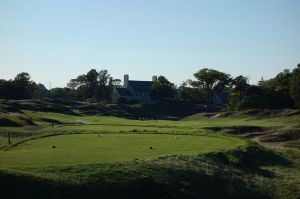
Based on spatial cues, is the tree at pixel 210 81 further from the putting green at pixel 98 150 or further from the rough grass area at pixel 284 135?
the putting green at pixel 98 150

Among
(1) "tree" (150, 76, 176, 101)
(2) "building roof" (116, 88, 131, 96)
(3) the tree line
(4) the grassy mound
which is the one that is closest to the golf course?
(4) the grassy mound

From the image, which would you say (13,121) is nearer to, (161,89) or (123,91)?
(161,89)

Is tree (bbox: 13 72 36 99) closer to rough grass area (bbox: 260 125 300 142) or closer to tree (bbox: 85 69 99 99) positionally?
tree (bbox: 85 69 99 99)

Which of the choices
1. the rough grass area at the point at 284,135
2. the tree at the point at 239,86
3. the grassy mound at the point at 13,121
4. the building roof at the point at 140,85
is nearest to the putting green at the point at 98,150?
the rough grass area at the point at 284,135

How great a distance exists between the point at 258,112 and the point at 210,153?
49589 millimetres

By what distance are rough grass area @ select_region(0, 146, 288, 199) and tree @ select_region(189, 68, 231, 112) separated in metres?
82.0

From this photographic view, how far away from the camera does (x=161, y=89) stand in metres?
134

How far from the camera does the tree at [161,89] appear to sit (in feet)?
441

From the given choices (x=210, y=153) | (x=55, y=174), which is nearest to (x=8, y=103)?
(x=210, y=153)

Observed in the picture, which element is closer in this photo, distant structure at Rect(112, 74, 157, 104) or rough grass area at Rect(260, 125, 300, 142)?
rough grass area at Rect(260, 125, 300, 142)

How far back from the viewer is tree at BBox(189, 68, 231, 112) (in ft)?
358

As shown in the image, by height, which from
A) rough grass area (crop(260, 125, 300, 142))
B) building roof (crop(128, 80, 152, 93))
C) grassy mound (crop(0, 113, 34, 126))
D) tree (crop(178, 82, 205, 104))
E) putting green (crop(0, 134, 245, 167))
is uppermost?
building roof (crop(128, 80, 152, 93))

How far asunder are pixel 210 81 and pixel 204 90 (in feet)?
10.6

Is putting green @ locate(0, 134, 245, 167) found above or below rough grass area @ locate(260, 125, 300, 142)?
above
